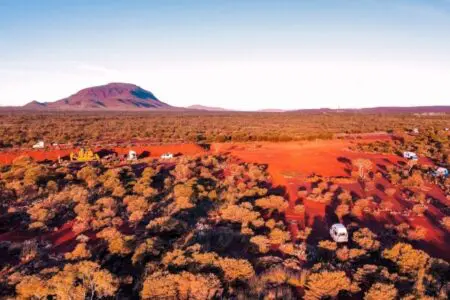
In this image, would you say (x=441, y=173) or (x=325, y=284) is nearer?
(x=325, y=284)

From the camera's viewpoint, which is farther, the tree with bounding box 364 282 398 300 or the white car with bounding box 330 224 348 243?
the white car with bounding box 330 224 348 243

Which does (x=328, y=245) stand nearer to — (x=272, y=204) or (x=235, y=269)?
(x=235, y=269)

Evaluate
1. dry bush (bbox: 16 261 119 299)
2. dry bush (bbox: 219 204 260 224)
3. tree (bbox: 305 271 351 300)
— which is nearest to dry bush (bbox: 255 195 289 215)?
dry bush (bbox: 219 204 260 224)

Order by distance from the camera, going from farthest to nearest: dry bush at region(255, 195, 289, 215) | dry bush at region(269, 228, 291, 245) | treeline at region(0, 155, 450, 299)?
dry bush at region(255, 195, 289, 215), dry bush at region(269, 228, 291, 245), treeline at region(0, 155, 450, 299)

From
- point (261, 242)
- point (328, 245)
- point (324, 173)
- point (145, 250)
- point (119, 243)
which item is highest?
point (119, 243)

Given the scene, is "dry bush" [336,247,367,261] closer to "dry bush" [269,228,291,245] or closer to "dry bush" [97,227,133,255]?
"dry bush" [269,228,291,245]

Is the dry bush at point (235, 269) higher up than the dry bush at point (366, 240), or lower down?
higher up

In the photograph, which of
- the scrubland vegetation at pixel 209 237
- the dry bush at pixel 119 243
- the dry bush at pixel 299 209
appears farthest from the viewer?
the dry bush at pixel 299 209

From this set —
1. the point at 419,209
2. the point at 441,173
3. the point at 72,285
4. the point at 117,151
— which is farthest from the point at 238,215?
the point at 117,151

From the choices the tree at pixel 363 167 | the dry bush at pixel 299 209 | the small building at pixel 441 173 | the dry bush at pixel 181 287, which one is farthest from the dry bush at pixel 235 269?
the small building at pixel 441 173

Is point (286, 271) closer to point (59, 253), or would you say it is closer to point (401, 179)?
point (59, 253)

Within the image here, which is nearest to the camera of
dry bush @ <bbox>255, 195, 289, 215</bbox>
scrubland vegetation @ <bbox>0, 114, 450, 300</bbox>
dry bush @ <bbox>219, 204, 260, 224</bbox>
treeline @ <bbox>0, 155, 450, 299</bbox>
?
treeline @ <bbox>0, 155, 450, 299</bbox>

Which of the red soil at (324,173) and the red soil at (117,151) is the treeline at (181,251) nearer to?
the red soil at (324,173)
